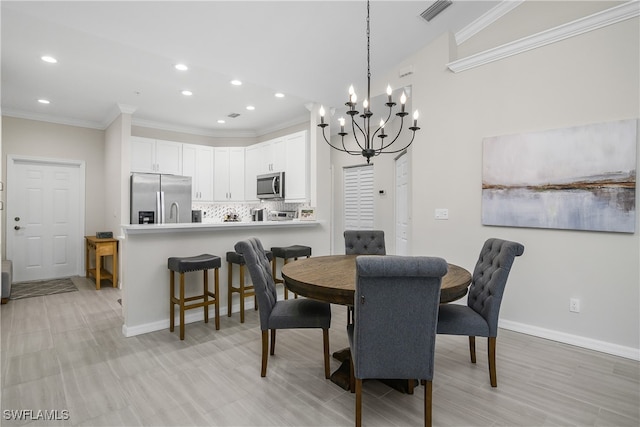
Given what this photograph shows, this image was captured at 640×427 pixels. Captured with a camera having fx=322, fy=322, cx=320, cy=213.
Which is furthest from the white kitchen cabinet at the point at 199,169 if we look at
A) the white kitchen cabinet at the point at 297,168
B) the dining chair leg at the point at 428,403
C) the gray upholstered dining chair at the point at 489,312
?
the dining chair leg at the point at 428,403

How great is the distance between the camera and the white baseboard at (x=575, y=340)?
263 cm

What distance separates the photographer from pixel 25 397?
2.03m

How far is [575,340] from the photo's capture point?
288 cm

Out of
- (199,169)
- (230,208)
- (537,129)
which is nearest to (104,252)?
(199,169)

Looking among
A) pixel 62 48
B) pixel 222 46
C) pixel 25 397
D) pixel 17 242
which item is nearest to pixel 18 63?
pixel 62 48

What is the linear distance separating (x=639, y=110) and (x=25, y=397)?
487 cm

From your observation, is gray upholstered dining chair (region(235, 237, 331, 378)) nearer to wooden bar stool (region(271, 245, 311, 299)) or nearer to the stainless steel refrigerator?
wooden bar stool (region(271, 245, 311, 299))

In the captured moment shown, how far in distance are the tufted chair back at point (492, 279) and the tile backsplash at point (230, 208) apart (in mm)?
3991

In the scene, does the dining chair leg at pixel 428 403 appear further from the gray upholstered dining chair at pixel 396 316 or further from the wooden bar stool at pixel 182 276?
the wooden bar stool at pixel 182 276

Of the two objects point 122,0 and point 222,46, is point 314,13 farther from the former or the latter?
point 122,0

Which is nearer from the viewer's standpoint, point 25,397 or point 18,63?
point 25,397

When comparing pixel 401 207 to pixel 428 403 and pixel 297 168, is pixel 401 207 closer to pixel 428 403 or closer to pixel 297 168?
pixel 297 168

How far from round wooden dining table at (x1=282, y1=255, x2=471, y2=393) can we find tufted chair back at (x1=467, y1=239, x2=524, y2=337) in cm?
18

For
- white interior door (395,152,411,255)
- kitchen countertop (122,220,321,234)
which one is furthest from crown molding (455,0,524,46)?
kitchen countertop (122,220,321,234)
